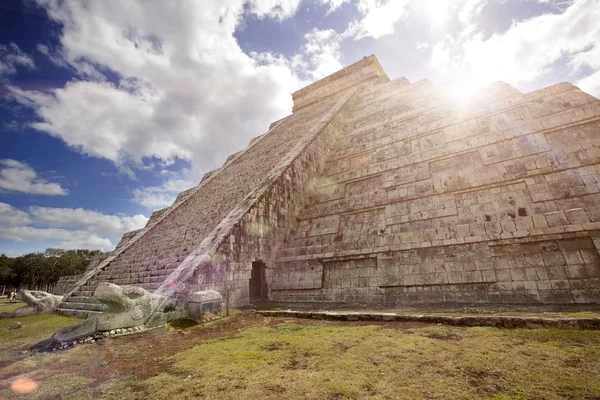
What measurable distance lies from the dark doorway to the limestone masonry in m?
0.05

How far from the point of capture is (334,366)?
3.03 meters

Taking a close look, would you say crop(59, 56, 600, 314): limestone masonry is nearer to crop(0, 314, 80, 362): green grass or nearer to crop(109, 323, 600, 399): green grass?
crop(0, 314, 80, 362): green grass

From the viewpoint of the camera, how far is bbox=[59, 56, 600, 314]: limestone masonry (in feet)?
19.2

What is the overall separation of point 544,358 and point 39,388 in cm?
565

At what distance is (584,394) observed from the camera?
85.6 inches

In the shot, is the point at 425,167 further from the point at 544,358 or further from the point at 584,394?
the point at 584,394

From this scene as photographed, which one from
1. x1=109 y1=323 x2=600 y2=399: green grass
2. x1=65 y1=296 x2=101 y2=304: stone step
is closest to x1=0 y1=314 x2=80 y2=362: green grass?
x1=65 y1=296 x2=101 y2=304: stone step

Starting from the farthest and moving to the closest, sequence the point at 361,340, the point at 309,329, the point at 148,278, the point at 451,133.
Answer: the point at 451,133 → the point at 148,278 → the point at 309,329 → the point at 361,340

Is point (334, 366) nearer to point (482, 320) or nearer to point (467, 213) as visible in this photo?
point (482, 320)

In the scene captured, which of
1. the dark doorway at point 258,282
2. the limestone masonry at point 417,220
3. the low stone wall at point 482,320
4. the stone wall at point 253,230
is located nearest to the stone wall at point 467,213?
the limestone masonry at point 417,220

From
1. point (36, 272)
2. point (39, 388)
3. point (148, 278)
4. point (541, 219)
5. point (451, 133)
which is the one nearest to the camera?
point (39, 388)

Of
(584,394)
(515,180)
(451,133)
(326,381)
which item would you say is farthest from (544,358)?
(451,133)

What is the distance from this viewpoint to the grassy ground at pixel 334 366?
2453 millimetres

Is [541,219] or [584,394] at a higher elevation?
[541,219]
